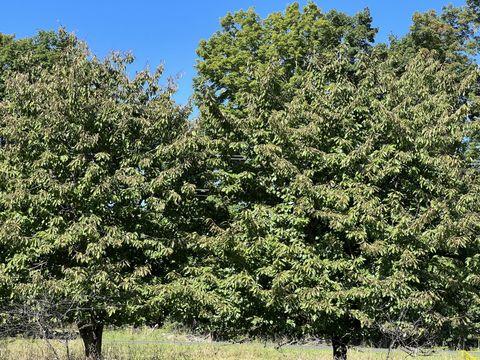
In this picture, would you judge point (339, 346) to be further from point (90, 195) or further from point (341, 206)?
point (90, 195)

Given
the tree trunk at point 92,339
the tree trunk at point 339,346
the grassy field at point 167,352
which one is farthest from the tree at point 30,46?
the tree trunk at point 339,346

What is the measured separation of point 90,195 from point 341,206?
163 inches

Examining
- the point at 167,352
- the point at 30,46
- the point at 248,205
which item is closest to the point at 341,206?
the point at 248,205

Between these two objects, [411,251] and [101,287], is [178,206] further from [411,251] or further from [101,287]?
[411,251]

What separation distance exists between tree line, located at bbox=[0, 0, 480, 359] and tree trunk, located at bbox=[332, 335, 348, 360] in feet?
0.20

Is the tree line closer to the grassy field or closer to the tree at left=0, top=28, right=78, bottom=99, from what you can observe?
the grassy field

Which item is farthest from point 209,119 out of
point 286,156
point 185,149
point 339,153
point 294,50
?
point 294,50

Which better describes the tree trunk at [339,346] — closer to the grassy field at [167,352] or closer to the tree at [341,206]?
the tree at [341,206]

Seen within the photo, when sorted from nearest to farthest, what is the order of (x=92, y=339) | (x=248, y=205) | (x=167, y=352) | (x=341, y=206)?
1. (x=341, y=206)
2. (x=248, y=205)
3. (x=92, y=339)
4. (x=167, y=352)

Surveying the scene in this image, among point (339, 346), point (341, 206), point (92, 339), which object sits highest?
point (341, 206)

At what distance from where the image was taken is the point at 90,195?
8.84 m

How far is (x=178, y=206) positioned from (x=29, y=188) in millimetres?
2572

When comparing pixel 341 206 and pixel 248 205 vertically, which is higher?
pixel 248 205

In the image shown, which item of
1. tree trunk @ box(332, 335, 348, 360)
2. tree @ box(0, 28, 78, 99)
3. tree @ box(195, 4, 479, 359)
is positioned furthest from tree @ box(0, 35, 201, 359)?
tree @ box(0, 28, 78, 99)
